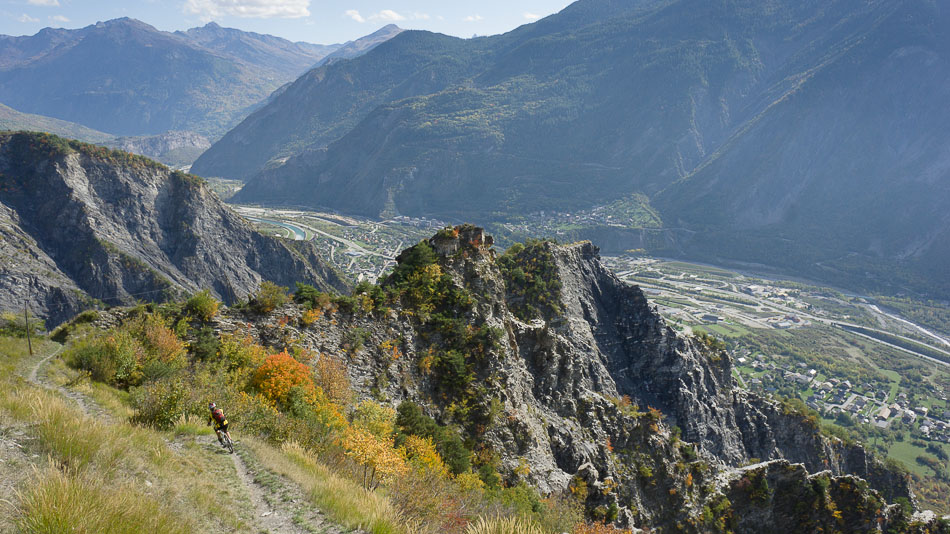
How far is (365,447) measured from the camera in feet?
53.4

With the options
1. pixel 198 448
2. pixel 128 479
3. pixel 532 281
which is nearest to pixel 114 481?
pixel 128 479

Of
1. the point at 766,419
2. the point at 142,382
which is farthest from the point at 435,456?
the point at 766,419

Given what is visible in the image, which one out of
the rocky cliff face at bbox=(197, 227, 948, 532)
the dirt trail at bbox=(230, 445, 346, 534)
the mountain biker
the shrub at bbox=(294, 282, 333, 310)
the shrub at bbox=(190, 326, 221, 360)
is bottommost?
the rocky cliff face at bbox=(197, 227, 948, 532)

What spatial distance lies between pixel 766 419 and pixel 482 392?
42.2 meters

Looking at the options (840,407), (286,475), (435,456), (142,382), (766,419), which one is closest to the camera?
(286,475)

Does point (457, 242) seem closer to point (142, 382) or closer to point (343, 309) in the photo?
point (343, 309)

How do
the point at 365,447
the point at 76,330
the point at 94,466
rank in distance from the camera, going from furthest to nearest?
1. the point at 76,330
2. the point at 365,447
3. the point at 94,466

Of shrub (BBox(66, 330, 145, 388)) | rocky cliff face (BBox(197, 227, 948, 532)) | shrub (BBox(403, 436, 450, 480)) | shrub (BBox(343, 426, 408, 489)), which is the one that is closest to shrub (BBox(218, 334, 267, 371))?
rocky cliff face (BBox(197, 227, 948, 532))

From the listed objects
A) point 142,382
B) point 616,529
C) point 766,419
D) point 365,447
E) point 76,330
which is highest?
point 76,330

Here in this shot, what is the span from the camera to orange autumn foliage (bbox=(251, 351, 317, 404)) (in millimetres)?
21156

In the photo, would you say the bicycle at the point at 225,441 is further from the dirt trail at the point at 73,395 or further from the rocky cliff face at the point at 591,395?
the rocky cliff face at the point at 591,395

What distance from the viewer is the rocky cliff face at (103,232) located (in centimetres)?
7300

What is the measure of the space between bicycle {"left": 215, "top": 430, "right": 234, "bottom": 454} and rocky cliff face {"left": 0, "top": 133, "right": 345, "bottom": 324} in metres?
74.3

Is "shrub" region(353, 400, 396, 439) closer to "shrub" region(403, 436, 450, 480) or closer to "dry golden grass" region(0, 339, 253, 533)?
"shrub" region(403, 436, 450, 480)
